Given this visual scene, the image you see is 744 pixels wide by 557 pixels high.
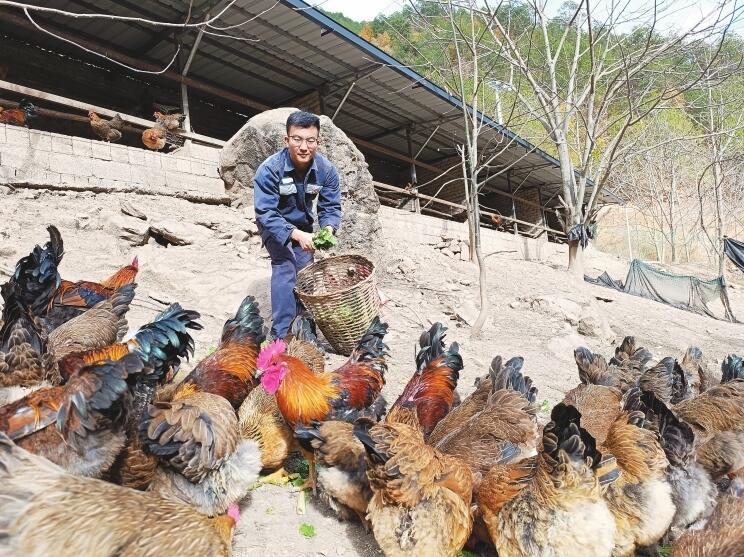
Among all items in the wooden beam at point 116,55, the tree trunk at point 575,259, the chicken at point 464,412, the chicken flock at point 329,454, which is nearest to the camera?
the chicken flock at point 329,454

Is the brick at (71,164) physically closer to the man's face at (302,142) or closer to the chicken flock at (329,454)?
the chicken flock at (329,454)

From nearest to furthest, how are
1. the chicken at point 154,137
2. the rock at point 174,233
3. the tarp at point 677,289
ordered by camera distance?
the rock at point 174,233, the chicken at point 154,137, the tarp at point 677,289

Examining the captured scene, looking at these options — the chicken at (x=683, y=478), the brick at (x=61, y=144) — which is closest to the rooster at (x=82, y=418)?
the chicken at (x=683, y=478)

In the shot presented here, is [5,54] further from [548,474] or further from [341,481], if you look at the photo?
[548,474]

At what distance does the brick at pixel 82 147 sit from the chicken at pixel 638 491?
864 centimetres

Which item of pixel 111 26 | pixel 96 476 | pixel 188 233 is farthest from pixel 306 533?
pixel 111 26

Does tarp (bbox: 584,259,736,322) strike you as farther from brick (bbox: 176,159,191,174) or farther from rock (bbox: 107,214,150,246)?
rock (bbox: 107,214,150,246)

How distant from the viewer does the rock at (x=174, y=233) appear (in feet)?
23.2

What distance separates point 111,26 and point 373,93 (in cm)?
635

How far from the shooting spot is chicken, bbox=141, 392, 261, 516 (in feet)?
7.37

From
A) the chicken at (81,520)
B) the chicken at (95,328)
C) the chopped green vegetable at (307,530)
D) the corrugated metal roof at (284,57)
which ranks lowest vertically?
the chopped green vegetable at (307,530)

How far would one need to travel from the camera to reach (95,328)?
3664 millimetres

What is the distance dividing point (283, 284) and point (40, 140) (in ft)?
18.9

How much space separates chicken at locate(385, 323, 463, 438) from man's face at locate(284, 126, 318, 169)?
6.47ft
